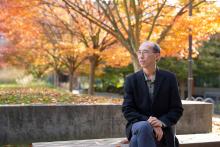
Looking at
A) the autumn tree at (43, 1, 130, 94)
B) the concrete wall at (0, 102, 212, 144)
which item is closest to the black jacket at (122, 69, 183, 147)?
the concrete wall at (0, 102, 212, 144)

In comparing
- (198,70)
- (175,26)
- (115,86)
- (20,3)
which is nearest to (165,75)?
(175,26)

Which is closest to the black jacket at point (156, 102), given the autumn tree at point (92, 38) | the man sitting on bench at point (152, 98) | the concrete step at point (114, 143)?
the man sitting on bench at point (152, 98)

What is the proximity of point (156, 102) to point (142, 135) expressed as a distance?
43 centimetres

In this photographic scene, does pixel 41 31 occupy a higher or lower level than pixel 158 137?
higher

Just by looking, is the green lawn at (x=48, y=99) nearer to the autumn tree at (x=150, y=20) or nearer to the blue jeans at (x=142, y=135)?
the autumn tree at (x=150, y=20)

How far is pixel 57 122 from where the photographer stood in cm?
727

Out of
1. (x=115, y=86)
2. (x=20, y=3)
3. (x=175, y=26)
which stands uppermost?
(x=20, y=3)

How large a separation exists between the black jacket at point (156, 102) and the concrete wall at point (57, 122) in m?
3.59

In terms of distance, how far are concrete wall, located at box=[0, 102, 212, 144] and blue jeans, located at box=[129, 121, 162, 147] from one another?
12.4 feet

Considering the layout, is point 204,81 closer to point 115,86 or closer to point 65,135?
point 115,86

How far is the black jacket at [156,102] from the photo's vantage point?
379 cm

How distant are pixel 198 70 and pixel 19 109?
21350 mm

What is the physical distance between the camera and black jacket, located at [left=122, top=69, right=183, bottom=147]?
12.4 feet

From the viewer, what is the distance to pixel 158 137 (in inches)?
145
